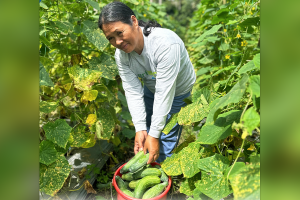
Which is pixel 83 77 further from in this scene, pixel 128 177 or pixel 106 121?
pixel 128 177

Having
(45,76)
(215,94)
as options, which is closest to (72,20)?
(45,76)

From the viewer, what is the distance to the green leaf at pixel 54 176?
52.2 inches

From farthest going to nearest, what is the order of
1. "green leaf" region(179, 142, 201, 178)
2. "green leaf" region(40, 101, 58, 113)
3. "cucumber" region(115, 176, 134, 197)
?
"green leaf" region(40, 101, 58, 113)
"cucumber" region(115, 176, 134, 197)
"green leaf" region(179, 142, 201, 178)

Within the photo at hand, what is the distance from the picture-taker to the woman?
1.37 metres

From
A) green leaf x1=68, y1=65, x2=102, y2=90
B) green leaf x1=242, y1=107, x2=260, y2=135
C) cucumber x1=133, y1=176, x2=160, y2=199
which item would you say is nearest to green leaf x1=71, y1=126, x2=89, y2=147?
green leaf x1=68, y1=65, x2=102, y2=90

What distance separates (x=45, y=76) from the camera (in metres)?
1.43

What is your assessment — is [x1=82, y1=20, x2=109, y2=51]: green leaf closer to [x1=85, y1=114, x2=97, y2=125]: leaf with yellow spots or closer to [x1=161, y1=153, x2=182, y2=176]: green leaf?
[x1=85, y1=114, x2=97, y2=125]: leaf with yellow spots

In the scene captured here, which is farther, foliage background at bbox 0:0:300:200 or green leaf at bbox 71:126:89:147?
green leaf at bbox 71:126:89:147

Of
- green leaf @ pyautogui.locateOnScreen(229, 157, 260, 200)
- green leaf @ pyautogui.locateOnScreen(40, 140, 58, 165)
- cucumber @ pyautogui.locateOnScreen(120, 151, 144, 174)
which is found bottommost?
cucumber @ pyautogui.locateOnScreen(120, 151, 144, 174)

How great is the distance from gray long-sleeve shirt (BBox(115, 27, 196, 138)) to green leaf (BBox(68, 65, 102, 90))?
253 millimetres

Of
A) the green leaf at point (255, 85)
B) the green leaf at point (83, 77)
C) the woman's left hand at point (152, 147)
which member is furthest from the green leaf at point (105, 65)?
the green leaf at point (255, 85)
